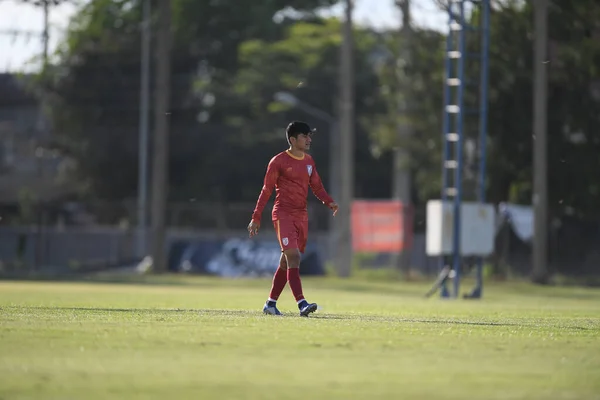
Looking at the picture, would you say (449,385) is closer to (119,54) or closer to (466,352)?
(466,352)

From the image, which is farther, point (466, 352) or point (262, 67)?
point (262, 67)

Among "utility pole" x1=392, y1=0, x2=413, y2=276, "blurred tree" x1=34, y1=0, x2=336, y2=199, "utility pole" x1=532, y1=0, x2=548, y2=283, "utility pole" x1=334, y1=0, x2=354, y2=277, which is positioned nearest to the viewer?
"utility pole" x1=532, y1=0, x2=548, y2=283

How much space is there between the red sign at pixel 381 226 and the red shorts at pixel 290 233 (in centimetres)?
3089

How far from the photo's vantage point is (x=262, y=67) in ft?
240

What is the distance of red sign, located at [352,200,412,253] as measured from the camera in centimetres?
4694

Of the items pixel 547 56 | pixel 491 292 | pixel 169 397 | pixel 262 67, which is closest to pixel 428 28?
pixel 547 56

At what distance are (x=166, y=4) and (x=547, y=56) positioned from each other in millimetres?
13204

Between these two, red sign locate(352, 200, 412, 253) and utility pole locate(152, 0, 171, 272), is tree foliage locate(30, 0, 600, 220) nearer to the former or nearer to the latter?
utility pole locate(152, 0, 171, 272)

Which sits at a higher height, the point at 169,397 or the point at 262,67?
the point at 262,67

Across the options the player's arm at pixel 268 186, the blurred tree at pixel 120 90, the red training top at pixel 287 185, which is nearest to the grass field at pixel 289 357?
the player's arm at pixel 268 186

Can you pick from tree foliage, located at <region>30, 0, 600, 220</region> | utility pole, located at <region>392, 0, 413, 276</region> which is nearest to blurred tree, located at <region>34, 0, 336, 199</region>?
tree foliage, located at <region>30, 0, 600, 220</region>

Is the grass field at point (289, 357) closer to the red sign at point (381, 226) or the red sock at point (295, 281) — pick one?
the red sock at point (295, 281)

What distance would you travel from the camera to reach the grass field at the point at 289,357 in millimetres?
9141

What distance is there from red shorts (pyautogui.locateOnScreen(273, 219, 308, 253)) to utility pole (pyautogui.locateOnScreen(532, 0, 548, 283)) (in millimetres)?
27609
